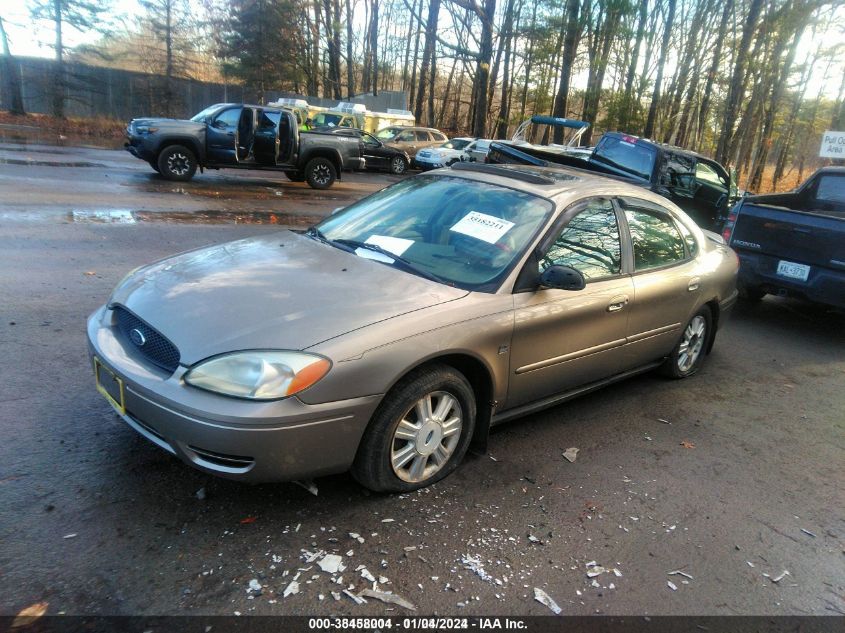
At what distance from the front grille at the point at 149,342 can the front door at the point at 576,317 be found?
1.76 meters

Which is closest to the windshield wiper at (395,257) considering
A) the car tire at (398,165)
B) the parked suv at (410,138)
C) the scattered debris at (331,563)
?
the scattered debris at (331,563)

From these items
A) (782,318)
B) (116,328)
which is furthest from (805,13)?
(116,328)

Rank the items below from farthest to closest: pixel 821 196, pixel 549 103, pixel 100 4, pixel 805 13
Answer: pixel 549 103 → pixel 100 4 → pixel 805 13 → pixel 821 196

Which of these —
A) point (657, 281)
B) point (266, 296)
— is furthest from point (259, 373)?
point (657, 281)

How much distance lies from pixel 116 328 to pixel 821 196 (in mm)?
9079

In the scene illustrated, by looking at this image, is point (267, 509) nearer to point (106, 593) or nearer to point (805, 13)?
point (106, 593)

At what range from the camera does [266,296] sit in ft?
9.87

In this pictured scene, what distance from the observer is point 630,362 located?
4.41m

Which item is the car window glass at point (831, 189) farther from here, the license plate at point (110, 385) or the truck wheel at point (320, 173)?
the truck wheel at point (320, 173)

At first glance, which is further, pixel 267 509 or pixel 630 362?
pixel 630 362

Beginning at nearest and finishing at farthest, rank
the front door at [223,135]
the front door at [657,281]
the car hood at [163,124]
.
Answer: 1. the front door at [657,281]
2. the car hood at [163,124]
3. the front door at [223,135]

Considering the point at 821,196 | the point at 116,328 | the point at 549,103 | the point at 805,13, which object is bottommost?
the point at 116,328

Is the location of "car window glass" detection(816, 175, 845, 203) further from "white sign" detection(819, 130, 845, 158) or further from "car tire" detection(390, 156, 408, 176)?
"car tire" detection(390, 156, 408, 176)

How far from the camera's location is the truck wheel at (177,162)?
44.8ft
